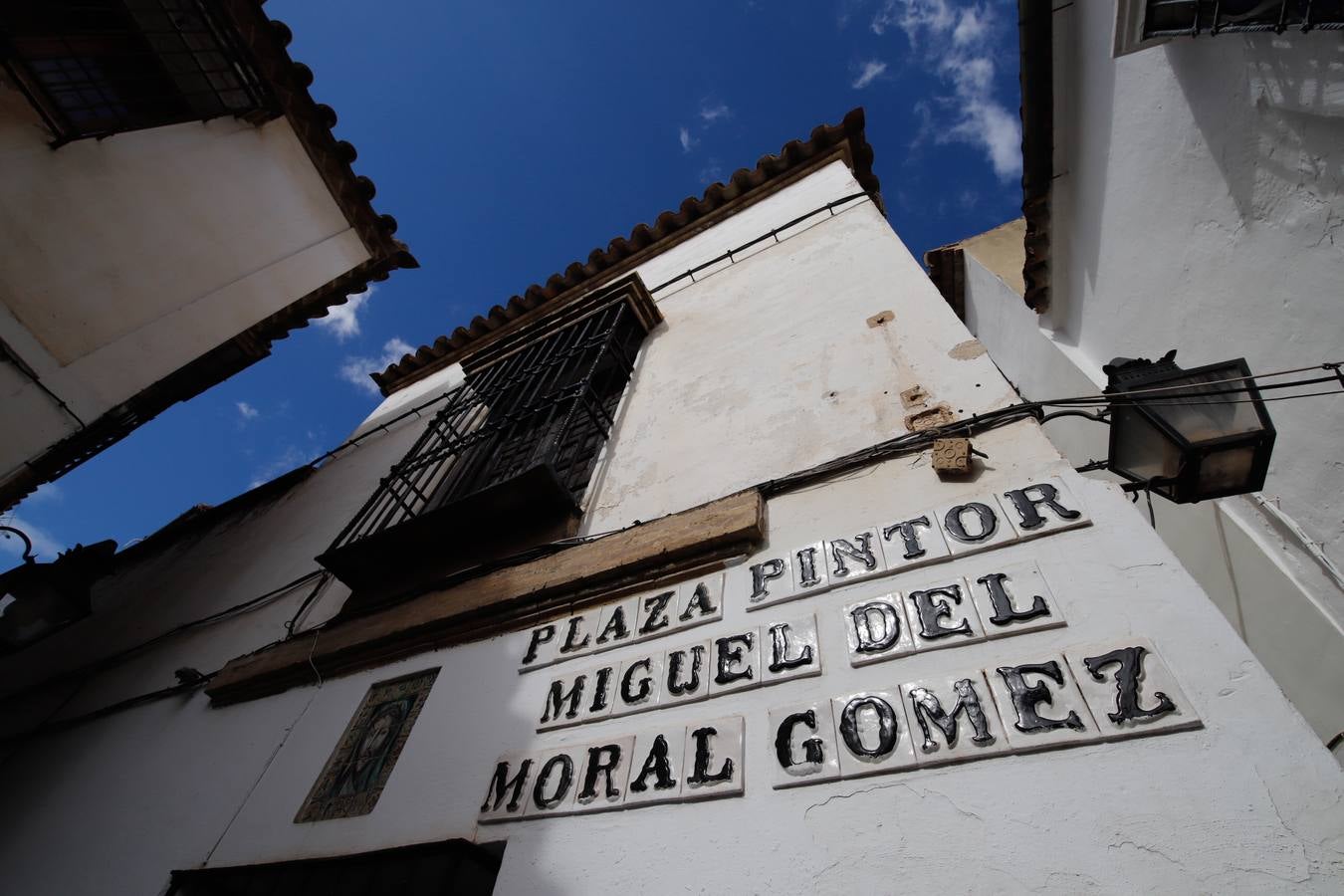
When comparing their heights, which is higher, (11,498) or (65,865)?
(11,498)

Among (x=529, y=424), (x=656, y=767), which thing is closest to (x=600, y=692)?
(x=656, y=767)

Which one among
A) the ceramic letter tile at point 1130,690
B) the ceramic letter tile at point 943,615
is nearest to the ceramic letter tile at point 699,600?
the ceramic letter tile at point 943,615

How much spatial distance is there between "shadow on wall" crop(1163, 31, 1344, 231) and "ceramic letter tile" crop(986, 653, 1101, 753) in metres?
2.15

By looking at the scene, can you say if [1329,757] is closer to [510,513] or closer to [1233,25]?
[1233,25]

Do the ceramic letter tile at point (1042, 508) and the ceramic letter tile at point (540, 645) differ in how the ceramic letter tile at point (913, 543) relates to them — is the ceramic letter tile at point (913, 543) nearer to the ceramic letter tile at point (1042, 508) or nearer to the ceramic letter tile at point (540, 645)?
the ceramic letter tile at point (1042, 508)

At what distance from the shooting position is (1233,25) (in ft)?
7.11

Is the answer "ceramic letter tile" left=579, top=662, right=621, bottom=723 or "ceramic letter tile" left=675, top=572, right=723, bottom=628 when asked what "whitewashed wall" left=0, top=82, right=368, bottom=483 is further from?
"ceramic letter tile" left=675, top=572, right=723, bottom=628

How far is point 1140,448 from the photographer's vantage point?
168cm

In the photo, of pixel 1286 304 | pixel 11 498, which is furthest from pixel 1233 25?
pixel 11 498

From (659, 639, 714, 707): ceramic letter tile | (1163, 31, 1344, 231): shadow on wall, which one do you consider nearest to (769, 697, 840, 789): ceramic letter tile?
(659, 639, 714, 707): ceramic letter tile

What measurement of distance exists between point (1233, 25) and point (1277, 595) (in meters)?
2.22

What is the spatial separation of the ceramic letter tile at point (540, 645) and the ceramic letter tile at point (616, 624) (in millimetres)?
168

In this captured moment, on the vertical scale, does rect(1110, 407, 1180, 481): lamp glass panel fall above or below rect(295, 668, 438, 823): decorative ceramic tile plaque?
above

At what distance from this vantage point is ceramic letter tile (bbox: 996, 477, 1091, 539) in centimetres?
160
